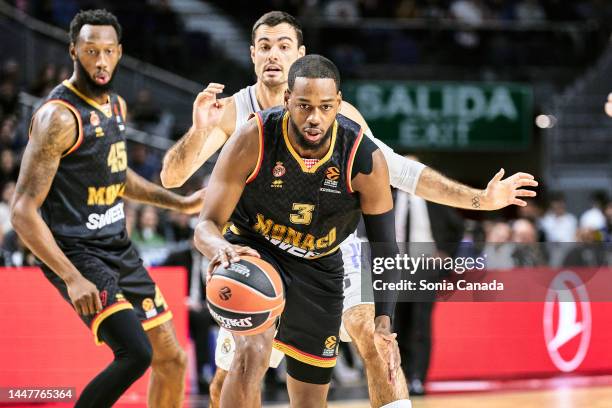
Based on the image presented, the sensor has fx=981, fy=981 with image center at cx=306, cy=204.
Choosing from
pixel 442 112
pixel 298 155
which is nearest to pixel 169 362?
pixel 298 155

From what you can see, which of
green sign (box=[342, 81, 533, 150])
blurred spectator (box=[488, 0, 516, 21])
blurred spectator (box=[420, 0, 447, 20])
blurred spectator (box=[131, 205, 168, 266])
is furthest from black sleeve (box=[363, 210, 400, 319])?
blurred spectator (box=[488, 0, 516, 21])

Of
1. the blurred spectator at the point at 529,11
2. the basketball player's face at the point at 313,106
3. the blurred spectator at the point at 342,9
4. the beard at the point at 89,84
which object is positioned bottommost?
the basketball player's face at the point at 313,106

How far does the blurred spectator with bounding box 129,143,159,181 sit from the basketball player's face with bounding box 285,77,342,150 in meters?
7.35

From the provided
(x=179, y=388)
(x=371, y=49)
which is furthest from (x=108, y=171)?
(x=371, y=49)

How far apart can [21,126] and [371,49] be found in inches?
257

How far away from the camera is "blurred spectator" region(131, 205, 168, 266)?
9.42 m

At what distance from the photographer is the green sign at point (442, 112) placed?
14664 millimetres

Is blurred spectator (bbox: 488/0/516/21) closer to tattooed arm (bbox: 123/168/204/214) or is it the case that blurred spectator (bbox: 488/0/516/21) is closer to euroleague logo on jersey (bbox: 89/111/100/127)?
tattooed arm (bbox: 123/168/204/214)

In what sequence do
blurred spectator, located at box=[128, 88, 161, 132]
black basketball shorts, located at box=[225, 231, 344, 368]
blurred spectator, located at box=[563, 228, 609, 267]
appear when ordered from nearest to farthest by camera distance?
black basketball shorts, located at box=[225, 231, 344, 368]
blurred spectator, located at box=[563, 228, 609, 267]
blurred spectator, located at box=[128, 88, 161, 132]

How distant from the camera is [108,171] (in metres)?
5.31

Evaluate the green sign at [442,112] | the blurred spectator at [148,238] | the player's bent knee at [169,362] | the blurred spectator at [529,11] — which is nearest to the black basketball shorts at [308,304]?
the player's bent knee at [169,362]

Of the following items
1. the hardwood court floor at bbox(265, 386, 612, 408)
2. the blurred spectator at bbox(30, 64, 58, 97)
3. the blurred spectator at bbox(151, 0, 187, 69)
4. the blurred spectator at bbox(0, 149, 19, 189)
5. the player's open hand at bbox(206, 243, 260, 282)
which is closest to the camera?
the player's open hand at bbox(206, 243, 260, 282)

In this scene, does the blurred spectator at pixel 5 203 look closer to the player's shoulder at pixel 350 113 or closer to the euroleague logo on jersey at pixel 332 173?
the player's shoulder at pixel 350 113

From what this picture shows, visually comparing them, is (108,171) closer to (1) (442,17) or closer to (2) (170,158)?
(2) (170,158)
